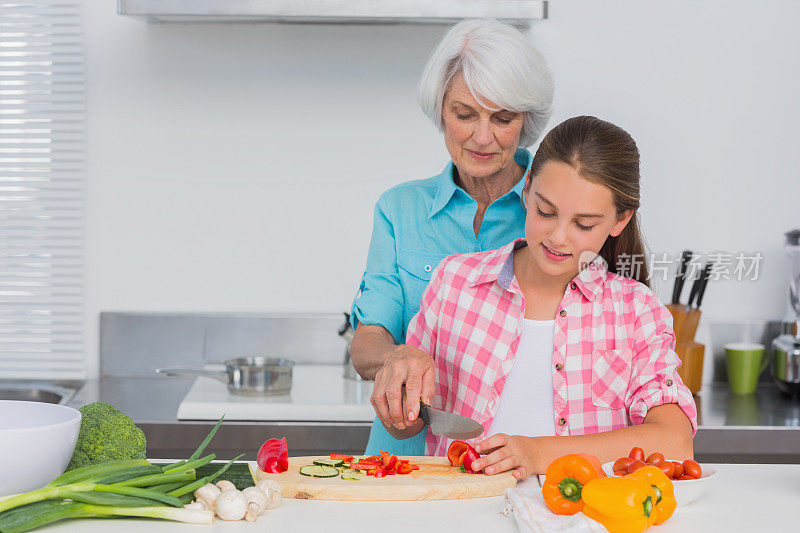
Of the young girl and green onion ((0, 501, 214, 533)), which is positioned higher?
the young girl

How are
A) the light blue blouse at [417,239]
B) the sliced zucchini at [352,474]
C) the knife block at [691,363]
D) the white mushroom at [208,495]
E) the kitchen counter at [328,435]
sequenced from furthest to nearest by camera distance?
the knife block at [691,363] < the kitchen counter at [328,435] < the light blue blouse at [417,239] < the sliced zucchini at [352,474] < the white mushroom at [208,495]

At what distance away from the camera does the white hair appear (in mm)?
1606

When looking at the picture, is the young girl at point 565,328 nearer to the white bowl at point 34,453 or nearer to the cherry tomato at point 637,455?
the cherry tomato at point 637,455

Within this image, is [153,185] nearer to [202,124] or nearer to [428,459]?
[202,124]

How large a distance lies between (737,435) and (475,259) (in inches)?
37.4

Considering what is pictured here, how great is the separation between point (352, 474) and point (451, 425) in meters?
0.20

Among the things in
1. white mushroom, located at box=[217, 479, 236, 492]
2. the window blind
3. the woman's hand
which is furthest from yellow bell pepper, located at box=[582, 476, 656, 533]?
the window blind

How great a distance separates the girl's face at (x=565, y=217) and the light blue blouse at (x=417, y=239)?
28 centimetres

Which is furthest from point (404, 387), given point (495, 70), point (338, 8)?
point (338, 8)

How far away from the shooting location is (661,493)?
1098 mm

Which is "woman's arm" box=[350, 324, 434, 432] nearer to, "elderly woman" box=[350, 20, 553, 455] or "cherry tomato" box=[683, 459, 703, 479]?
"elderly woman" box=[350, 20, 553, 455]

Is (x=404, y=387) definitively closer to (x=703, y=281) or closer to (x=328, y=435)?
(x=328, y=435)

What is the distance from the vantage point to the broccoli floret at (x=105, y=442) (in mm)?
1200

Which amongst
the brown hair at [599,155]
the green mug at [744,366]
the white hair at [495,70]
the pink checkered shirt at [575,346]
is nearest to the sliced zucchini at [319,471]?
the pink checkered shirt at [575,346]
